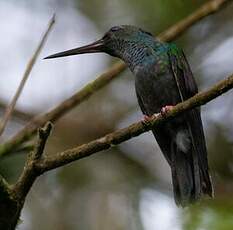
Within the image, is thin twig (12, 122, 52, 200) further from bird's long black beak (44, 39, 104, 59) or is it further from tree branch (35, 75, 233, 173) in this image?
bird's long black beak (44, 39, 104, 59)

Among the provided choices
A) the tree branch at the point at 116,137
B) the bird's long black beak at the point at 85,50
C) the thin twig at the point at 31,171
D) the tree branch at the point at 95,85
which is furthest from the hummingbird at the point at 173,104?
the thin twig at the point at 31,171

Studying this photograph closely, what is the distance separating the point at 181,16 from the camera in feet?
17.0

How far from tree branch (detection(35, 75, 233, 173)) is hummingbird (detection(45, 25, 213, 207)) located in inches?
44.8

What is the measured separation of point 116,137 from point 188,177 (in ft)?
4.55

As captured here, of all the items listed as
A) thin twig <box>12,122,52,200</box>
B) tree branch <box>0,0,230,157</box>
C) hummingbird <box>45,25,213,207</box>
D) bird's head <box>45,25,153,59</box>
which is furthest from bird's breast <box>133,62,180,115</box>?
thin twig <box>12,122,52,200</box>

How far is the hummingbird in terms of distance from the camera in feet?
→ 13.6

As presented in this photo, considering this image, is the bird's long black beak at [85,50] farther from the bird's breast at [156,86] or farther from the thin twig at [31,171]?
the thin twig at [31,171]

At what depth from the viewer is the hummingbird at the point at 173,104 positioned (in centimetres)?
414

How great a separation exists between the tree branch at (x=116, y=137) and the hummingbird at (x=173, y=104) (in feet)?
3.73

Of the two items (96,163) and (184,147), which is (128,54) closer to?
(184,147)

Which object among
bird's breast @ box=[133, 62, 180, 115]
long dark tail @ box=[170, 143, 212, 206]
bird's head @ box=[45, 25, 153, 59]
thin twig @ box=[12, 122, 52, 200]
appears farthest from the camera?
bird's head @ box=[45, 25, 153, 59]

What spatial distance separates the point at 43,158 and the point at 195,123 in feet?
5.38

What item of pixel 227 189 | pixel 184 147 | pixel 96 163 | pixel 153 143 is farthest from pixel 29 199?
pixel 184 147

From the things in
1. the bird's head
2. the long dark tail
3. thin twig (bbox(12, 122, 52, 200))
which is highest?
the bird's head
